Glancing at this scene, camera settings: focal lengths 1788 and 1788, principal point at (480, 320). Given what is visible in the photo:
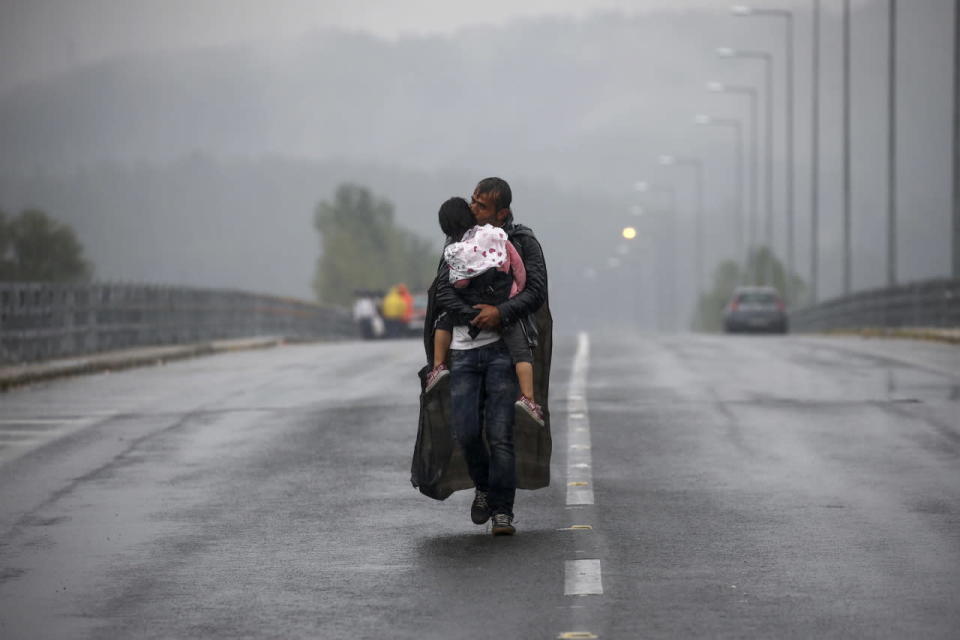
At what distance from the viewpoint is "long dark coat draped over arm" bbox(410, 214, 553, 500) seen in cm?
888

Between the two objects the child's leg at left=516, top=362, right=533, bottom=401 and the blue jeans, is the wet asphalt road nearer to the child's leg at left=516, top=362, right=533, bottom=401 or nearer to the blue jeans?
the blue jeans

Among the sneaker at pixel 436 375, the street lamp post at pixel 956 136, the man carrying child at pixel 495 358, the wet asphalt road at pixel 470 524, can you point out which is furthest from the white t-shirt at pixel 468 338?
the street lamp post at pixel 956 136

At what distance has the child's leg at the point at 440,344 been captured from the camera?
8.95 meters

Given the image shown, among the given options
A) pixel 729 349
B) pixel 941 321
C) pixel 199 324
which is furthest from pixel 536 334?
pixel 941 321

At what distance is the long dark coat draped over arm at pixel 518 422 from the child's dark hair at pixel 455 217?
196mm

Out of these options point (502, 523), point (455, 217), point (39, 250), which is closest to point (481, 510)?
point (502, 523)

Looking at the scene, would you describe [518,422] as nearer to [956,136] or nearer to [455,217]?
[455,217]

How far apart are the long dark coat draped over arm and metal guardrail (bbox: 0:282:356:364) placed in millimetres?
15188

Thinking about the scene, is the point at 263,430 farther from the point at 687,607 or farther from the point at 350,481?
the point at 687,607

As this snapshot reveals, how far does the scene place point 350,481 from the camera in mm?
11344

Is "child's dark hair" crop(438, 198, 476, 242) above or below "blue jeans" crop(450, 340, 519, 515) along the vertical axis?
above

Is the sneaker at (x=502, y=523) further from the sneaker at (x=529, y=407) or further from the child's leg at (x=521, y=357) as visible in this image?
the child's leg at (x=521, y=357)

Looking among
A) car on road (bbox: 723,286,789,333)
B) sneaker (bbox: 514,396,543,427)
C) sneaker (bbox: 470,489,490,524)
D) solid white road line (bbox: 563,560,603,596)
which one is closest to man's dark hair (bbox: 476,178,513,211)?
sneaker (bbox: 514,396,543,427)

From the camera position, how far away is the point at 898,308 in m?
42.4
